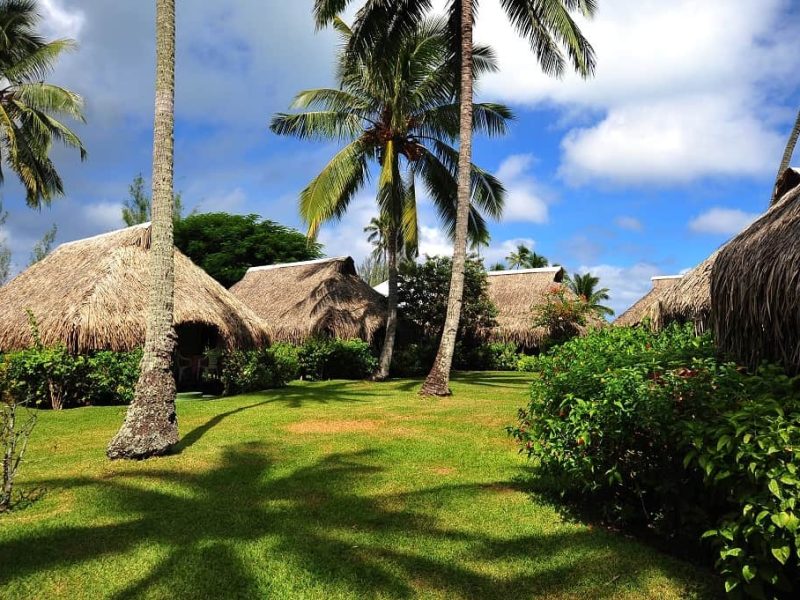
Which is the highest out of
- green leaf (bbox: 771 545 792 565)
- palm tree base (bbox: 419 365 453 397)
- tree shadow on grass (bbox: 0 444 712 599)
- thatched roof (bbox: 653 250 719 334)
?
thatched roof (bbox: 653 250 719 334)

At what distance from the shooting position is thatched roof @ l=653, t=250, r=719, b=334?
8.85 meters

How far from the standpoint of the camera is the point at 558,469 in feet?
16.6

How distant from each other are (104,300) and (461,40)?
33.4 feet

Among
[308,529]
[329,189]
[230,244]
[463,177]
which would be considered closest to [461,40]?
[463,177]

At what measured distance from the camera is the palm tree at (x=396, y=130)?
55.6 ft

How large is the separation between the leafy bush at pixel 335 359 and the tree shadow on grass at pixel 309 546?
12.7 m

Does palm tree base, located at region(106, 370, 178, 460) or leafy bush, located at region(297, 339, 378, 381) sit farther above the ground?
leafy bush, located at region(297, 339, 378, 381)

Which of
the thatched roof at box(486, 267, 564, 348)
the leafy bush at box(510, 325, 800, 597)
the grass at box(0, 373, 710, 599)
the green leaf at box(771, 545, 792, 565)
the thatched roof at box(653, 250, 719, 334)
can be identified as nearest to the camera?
the green leaf at box(771, 545, 792, 565)

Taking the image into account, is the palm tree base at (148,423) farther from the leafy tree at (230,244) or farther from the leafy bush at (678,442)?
the leafy tree at (230,244)

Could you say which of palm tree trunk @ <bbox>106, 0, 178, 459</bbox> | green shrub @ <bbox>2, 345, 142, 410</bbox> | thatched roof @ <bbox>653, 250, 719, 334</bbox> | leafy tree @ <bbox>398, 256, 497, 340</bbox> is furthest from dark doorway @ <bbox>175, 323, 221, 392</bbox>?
thatched roof @ <bbox>653, 250, 719, 334</bbox>

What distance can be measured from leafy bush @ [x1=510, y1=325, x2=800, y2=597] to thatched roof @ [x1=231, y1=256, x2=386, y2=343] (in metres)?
14.4

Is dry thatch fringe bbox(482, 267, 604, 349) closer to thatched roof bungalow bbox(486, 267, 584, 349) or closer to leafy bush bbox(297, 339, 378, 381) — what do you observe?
thatched roof bungalow bbox(486, 267, 584, 349)

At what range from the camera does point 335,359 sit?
19250mm

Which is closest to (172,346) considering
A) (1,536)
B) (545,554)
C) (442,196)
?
(1,536)
